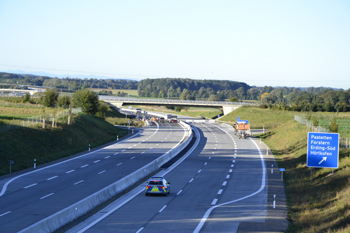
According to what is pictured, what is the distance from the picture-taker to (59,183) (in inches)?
1159

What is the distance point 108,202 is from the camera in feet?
78.3

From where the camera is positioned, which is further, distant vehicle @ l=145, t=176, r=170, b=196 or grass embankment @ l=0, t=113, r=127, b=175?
grass embankment @ l=0, t=113, r=127, b=175

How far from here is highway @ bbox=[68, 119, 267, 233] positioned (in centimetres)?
1902

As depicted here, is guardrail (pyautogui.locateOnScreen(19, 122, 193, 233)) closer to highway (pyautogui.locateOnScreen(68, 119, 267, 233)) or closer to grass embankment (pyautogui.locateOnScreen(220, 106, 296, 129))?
highway (pyautogui.locateOnScreen(68, 119, 267, 233))

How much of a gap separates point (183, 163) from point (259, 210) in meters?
20.4

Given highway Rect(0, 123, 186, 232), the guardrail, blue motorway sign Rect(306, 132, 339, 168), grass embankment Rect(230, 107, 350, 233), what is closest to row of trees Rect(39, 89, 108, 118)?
highway Rect(0, 123, 186, 232)

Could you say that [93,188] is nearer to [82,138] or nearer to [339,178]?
[339,178]

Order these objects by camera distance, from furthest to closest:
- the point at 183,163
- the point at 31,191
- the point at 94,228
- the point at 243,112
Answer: the point at 243,112
the point at 183,163
the point at 31,191
the point at 94,228

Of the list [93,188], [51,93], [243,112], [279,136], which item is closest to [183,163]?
[93,188]

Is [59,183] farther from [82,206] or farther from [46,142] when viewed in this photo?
[46,142]

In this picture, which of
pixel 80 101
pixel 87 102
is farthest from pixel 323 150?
pixel 80 101

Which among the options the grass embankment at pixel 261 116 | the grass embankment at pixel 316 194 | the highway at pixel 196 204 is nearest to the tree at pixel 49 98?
the grass embankment at pixel 261 116

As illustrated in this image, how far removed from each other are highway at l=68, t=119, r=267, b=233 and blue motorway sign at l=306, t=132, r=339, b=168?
14.0 feet

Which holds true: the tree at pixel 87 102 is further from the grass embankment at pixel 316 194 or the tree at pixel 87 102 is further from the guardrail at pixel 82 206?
the guardrail at pixel 82 206
